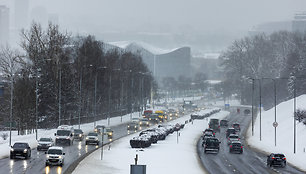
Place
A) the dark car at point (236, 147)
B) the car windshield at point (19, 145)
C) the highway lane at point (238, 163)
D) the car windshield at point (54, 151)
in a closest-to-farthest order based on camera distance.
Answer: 1. the car windshield at point (54, 151)
2. the highway lane at point (238, 163)
3. the car windshield at point (19, 145)
4. the dark car at point (236, 147)

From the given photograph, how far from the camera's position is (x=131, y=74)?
563ft

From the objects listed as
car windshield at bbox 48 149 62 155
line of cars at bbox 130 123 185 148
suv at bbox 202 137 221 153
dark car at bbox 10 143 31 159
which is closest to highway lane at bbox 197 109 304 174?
suv at bbox 202 137 221 153

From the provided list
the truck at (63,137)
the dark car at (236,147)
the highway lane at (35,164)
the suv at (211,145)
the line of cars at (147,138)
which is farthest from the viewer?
the dark car at (236,147)

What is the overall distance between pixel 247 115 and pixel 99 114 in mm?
52904

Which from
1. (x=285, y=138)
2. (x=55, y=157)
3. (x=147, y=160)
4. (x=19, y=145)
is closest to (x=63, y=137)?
(x=19, y=145)

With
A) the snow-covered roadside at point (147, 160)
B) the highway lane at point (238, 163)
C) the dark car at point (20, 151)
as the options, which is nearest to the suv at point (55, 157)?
the snow-covered roadside at point (147, 160)

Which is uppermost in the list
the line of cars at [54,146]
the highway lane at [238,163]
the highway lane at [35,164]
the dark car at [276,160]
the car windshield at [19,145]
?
the car windshield at [19,145]

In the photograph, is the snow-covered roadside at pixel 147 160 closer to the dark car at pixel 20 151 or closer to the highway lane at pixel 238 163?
the highway lane at pixel 238 163

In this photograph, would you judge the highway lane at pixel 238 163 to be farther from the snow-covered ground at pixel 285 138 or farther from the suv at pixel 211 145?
the snow-covered ground at pixel 285 138

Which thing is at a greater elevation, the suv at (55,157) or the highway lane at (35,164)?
the suv at (55,157)

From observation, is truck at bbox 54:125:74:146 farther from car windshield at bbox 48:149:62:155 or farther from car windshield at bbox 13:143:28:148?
car windshield at bbox 48:149:62:155

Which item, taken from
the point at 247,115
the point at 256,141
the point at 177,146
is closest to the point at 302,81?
the point at 247,115

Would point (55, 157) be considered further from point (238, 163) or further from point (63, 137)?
point (63, 137)

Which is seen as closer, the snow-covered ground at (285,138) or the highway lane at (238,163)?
the highway lane at (238,163)
